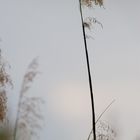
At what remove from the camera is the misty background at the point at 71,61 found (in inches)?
51.5

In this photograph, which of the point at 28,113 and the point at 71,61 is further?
the point at 71,61

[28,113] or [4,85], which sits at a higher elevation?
[4,85]

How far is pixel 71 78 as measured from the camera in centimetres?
141

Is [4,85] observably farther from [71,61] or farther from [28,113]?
[71,61]

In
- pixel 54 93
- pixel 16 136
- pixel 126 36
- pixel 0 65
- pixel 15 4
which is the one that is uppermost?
pixel 15 4

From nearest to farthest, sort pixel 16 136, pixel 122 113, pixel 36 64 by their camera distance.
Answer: pixel 16 136 < pixel 36 64 < pixel 122 113

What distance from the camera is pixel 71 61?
4.65 ft

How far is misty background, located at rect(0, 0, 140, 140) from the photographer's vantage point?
1.31 metres

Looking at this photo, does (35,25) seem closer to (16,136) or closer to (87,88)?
(87,88)

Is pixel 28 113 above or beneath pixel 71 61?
beneath

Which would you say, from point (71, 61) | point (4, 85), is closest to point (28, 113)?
point (4, 85)

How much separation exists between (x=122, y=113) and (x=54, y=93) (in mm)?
332

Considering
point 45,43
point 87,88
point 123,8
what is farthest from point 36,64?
point 123,8

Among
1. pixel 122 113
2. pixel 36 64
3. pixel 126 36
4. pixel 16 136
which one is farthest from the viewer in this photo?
pixel 126 36
